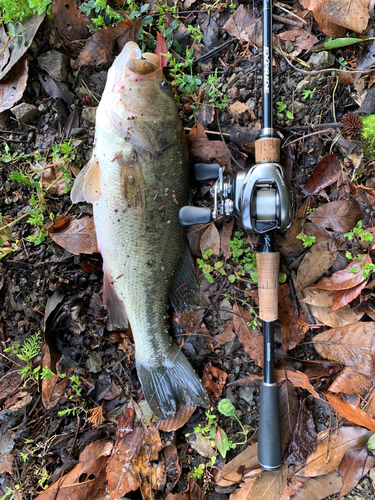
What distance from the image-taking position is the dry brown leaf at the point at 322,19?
1874 mm

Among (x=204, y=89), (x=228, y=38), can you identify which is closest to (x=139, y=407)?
(x=204, y=89)

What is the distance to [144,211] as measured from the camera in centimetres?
183

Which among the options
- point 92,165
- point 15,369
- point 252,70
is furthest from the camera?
point 15,369

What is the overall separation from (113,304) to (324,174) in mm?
1529

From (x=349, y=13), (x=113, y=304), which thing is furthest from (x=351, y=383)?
(x=349, y=13)

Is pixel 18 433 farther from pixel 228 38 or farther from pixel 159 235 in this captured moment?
pixel 228 38

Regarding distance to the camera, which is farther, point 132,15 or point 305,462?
point 132,15

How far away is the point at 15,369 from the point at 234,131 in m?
2.11

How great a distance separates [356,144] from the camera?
189 centimetres

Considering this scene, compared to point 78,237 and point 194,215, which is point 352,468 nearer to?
point 194,215

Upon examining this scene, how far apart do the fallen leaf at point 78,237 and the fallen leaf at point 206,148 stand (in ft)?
2.68

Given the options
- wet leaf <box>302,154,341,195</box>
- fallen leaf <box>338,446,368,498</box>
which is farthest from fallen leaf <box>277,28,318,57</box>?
fallen leaf <box>338,446,368,498</box>

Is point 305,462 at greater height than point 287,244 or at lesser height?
lesser

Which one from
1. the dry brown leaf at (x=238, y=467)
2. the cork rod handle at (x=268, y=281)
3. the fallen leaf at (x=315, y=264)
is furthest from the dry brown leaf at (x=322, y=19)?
the dry brown leaf at (x=238, y=467)
